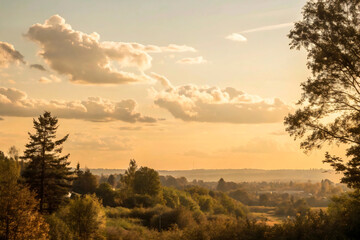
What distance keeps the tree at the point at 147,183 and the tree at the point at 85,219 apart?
198 feet

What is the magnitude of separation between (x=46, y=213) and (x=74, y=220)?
3.55 metres

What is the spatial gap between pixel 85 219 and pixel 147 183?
6219 cm

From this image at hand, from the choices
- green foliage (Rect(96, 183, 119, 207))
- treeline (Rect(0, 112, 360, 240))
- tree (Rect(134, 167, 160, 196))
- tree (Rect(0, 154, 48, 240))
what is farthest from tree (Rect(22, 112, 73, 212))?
tree (Rect(134, 167, 160, 196))

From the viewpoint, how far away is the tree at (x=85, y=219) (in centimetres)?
4422

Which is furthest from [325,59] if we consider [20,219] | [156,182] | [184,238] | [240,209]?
[240,209]

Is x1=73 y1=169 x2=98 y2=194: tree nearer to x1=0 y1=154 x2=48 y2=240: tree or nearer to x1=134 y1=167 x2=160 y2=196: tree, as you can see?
x1=134 y1=167 x2=160 y2=196: tree

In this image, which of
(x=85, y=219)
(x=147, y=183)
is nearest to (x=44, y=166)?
(x=85, y=219)

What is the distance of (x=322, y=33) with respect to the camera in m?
19.0

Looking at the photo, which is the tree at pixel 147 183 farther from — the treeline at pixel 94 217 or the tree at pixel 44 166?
the tree at pixel 44 166

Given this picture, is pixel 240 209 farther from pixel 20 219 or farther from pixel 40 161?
pixel 20 219

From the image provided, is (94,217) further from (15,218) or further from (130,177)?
(130,177)

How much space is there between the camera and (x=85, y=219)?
146ft

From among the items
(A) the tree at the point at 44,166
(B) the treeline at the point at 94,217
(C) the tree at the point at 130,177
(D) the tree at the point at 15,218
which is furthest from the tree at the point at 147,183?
(D) the tree at the point at 15,218

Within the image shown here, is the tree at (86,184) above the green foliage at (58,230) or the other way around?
above
